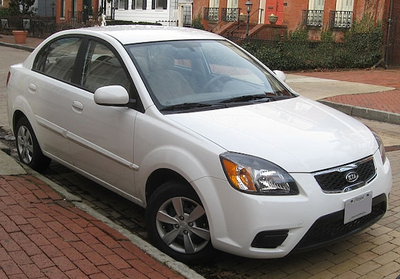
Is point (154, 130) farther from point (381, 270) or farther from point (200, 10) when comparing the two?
Answer: point (200, 10)

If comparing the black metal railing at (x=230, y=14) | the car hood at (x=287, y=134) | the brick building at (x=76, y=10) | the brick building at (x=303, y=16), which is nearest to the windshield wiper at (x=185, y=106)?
the car hood at (x=287, y=134)

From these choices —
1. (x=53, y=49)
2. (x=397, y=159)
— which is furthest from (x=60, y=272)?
(x=397, y=159)

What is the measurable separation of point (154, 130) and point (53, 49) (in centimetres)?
227

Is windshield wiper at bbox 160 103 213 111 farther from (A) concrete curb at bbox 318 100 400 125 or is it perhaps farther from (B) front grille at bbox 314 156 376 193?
(A) concrete curb at bbox 318 100 400 125

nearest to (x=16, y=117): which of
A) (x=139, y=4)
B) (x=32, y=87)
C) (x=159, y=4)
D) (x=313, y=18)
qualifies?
(x=32, y=87)

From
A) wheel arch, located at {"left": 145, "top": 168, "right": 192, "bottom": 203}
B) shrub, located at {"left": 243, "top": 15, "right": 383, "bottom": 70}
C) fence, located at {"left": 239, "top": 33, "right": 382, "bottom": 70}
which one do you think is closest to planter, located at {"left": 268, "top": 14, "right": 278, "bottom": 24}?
shrub, located at {"left": 243, "top": 15, "right": 383, "bottom": 70}

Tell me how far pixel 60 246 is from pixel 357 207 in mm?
2174

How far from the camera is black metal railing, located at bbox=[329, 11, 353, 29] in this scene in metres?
21.2

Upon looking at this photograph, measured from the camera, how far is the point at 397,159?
7094mm

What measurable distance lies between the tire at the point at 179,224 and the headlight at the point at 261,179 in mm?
377

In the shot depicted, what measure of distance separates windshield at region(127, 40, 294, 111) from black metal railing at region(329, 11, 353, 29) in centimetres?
1714

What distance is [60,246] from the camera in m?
3.88

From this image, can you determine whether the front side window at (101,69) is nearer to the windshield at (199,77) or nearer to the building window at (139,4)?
the windshield at (199,77)

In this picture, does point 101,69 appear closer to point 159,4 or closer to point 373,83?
point 373,83
